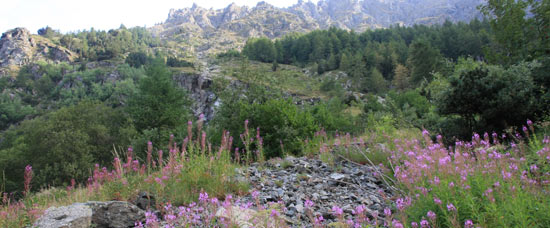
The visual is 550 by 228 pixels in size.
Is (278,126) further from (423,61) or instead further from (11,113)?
(11,113)

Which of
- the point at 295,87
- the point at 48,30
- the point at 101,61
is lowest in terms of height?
the point at 295,87

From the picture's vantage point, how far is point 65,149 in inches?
976

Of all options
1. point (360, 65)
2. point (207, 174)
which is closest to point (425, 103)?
point (207, 174)

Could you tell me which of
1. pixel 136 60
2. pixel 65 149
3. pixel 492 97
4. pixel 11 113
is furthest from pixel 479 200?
pixel 136 60

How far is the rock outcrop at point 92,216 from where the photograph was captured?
292 cm

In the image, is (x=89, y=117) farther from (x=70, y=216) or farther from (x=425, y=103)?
(x=425, y=103)

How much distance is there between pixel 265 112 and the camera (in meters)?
11.1

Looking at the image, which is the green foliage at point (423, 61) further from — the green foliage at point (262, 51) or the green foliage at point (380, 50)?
the green foliage at point (262, 51)

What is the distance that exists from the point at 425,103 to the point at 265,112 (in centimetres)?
2361

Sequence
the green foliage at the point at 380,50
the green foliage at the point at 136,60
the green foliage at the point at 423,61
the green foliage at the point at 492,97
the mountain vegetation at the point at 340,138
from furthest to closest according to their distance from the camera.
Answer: the green foliage at the point at 136,60, the green foliage at the point at 380,50, the green foliage at the point at 423,61, the green foliage at the point at 492,97, the mountain vegetation at the point at 340,138

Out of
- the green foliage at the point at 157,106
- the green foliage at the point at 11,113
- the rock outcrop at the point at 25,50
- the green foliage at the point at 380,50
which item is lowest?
the green foliage at the point at 11,113

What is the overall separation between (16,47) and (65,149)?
183 m

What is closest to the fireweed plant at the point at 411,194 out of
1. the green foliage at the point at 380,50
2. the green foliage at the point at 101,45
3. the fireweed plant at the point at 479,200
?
the fireweed plant at the point at 479,200

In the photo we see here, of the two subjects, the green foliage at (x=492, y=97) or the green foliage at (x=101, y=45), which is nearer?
the green foliage at (x=492, y=97)
